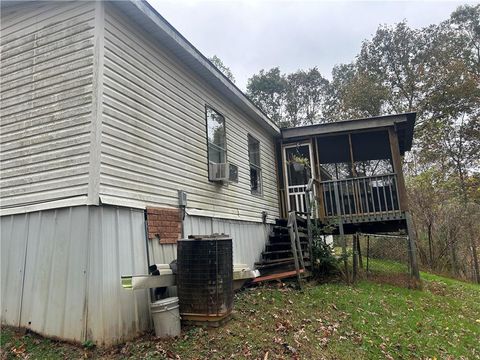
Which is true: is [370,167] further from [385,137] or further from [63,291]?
[63,291]

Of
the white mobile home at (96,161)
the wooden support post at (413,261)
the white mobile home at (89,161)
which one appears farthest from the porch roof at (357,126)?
the white mobile home at (89,161)

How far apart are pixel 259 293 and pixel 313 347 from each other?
2.13m

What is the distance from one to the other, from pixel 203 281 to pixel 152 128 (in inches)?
97.7

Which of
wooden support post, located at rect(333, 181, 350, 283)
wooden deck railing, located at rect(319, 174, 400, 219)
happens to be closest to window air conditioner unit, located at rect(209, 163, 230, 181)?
wooden support post, located at rect(333, 181, 350, 283)

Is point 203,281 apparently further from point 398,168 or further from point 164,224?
point 398,168

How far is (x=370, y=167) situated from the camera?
21.2 metres

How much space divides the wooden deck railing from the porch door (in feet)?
3.26

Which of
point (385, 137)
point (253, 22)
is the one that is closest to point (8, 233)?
point (385, 137)

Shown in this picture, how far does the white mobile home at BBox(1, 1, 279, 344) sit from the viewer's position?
13.6ft

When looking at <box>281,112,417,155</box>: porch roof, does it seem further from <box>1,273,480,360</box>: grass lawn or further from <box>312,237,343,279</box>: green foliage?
<box>1,273,480,360</box>: grass lawn

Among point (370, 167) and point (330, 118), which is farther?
point (330, 118)

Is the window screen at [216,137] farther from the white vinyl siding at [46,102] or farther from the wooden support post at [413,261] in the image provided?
the wooden support post at [413,261]

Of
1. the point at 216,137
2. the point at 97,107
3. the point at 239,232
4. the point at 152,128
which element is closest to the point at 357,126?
the point at 216,137

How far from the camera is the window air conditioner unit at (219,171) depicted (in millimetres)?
7047
